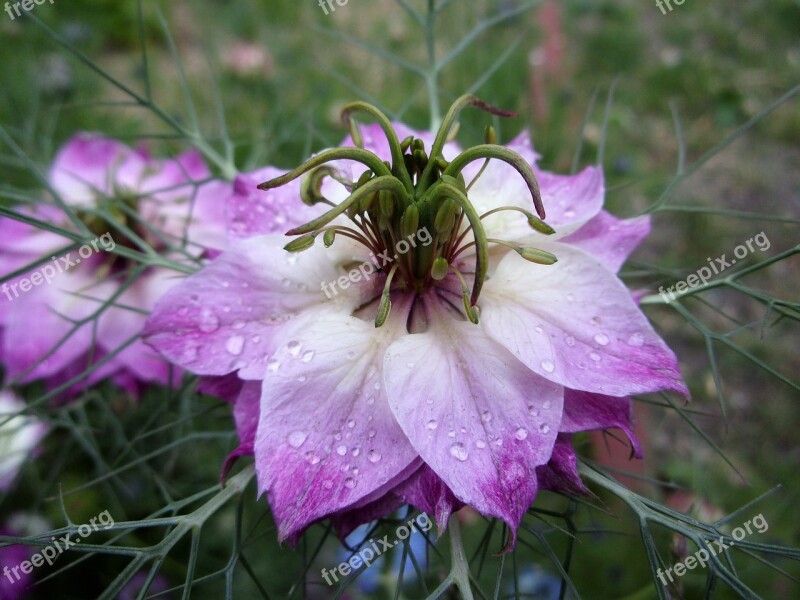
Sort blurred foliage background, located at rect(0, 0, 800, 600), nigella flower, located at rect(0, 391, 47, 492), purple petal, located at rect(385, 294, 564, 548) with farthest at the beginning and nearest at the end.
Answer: blurred foliage background, located at rect(0, 0, 800, 600) < nigella flower, located at rect(0, 391, 47, 492) < purple petal, located at rect(385, 294, 564, 548)

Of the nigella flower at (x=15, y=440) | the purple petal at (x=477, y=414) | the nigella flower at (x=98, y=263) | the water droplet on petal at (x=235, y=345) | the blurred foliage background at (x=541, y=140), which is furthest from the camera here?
the blurred foliage background at (x=541, y=140)

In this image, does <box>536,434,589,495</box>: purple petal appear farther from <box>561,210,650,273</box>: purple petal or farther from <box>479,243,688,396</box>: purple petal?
<box>561,210,650,273</box>: purple petal

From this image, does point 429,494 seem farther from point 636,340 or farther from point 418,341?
point 636,340

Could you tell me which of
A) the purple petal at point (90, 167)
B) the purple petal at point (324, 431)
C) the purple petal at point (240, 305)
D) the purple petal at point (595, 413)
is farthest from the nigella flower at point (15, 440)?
the purple petal at point (595, 413)

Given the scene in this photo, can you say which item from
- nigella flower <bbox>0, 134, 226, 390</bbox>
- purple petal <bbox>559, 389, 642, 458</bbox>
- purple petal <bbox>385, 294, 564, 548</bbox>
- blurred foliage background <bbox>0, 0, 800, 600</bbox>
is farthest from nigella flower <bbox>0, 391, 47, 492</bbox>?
purple petal <bbox>559, 389, 642, 458</bbox>

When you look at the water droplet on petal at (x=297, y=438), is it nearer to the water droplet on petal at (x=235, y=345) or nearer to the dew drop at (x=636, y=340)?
the water droplet on petal at (x=235, y=345)
